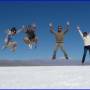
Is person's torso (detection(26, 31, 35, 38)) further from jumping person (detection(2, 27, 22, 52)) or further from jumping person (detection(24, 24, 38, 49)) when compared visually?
jumping person (detection(2, 27, 22, 52))

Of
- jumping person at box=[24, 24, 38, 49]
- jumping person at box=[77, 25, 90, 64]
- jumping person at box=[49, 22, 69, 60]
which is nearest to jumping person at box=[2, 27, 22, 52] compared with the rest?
jumping person at box=[24, 24, 38, 49]

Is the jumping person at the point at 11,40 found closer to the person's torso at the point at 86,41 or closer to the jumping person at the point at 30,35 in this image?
the jumping person at the point at 30,35

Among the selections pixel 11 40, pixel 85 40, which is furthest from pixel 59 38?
pixel 11 40

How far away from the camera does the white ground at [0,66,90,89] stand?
4.73m

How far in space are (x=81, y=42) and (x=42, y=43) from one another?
67 centimetres

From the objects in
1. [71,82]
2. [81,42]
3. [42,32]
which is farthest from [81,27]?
[71,82]

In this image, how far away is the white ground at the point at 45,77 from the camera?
4.73m


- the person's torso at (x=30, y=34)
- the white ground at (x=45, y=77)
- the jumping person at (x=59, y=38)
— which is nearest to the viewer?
the white ground at (x=45, y=77)

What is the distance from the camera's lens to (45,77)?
199 inches

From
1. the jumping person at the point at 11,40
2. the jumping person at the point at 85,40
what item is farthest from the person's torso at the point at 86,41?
the jumping person at the point at 11,40

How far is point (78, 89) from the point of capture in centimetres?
455

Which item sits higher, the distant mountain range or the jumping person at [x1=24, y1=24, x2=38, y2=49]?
the jumping person at [x1=24, y1=24, x2=38, y2=49]

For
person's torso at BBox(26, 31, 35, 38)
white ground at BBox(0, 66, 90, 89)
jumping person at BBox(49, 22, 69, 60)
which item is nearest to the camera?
white ground at BBox(0, 66, 90, 89)

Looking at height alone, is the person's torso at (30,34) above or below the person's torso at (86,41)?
above
